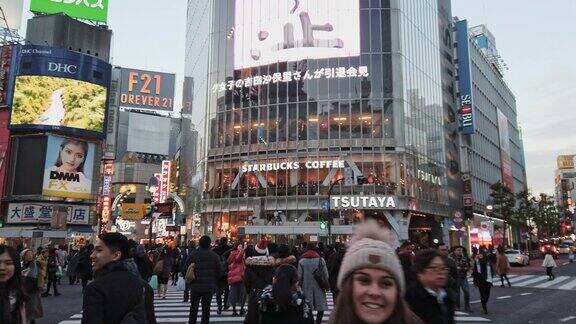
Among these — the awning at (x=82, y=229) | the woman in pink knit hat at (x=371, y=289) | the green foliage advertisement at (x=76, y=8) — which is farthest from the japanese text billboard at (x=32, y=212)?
the woman in pink knit hat at (x=371, y=289)

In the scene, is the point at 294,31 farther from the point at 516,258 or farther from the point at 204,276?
the point at 204,276

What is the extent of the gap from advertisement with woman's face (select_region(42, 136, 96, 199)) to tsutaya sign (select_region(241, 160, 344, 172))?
50.8 ft

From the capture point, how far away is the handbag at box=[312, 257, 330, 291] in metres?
10.9

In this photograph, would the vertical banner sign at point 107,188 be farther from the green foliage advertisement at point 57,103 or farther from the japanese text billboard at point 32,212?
the green foliage advertisement at point 57,103

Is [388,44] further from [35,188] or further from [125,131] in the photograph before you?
[125,131]

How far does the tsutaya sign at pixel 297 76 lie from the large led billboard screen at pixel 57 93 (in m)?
13.0

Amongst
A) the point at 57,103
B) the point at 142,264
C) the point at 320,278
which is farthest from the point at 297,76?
the point at 320,278

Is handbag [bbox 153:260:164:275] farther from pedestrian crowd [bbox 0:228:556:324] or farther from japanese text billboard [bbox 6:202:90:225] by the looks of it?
japanese text billboard [bbox 6:202:90:225]

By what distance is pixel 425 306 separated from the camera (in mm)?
4125

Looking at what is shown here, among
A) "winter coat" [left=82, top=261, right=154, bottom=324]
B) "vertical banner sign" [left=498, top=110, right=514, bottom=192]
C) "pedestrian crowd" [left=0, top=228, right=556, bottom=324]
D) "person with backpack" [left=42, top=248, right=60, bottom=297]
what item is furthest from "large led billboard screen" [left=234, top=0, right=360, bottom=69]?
"vertical banner sign" [left=498, top=110, right=514, bottom=192]

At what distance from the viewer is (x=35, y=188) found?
45.7 meters

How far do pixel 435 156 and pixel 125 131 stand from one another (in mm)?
77504

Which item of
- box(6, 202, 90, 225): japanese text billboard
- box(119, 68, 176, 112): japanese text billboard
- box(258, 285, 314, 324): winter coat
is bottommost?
box(258, 285, 314, 324): winter coat

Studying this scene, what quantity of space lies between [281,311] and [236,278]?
8.42 m
